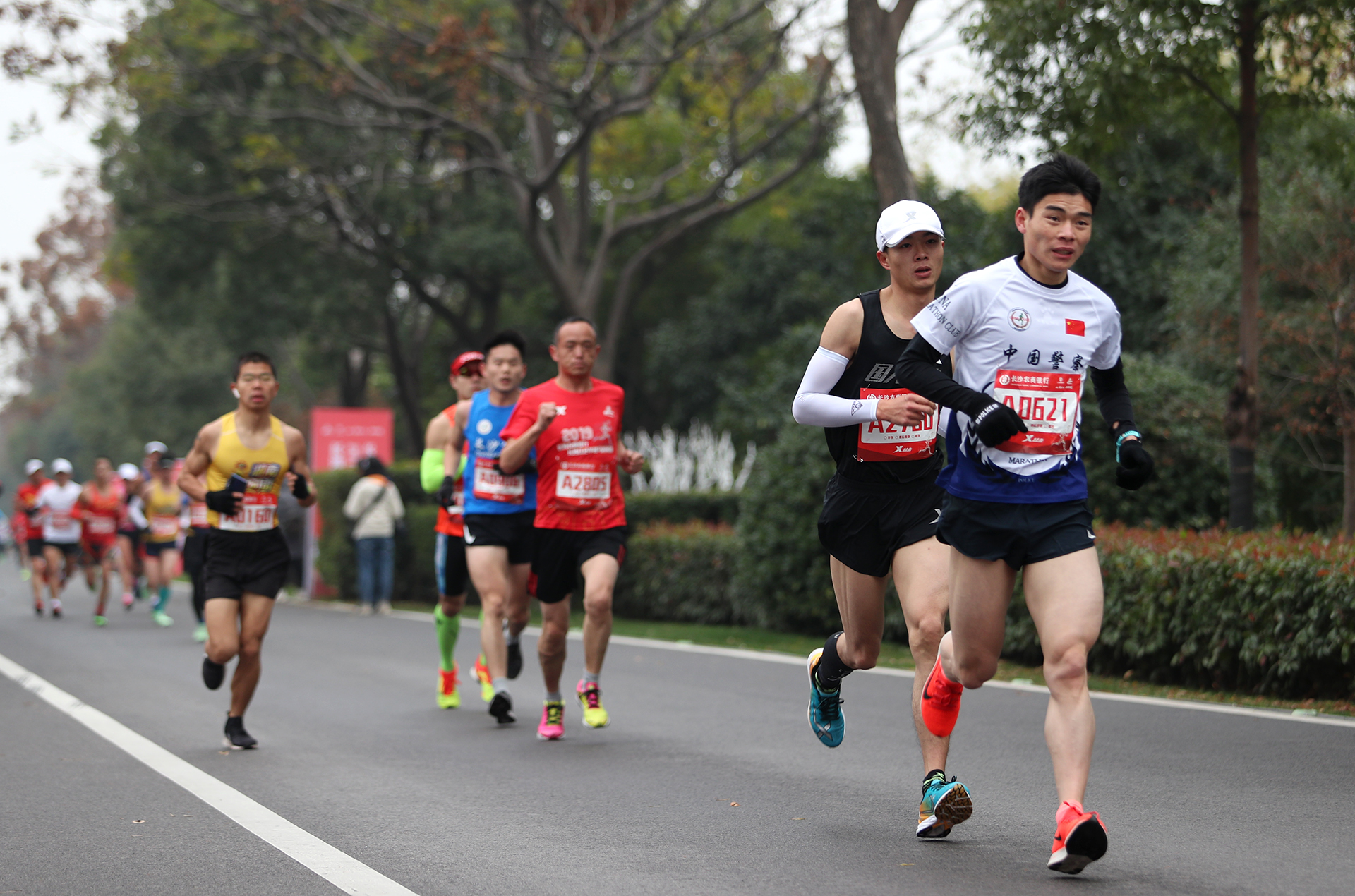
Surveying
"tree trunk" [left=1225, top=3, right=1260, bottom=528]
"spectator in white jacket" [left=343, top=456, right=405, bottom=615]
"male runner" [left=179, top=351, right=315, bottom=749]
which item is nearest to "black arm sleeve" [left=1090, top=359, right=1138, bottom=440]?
"male runner" [left=179, top=351, right=315, bottom=749]

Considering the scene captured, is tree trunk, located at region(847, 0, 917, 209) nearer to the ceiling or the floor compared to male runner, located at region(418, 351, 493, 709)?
nearer to the ceiling

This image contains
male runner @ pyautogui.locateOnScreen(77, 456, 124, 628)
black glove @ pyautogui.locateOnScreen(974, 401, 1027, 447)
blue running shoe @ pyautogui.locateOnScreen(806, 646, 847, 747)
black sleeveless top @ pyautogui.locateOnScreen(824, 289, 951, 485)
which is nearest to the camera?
black glove @ pyautogui.locateOnScreen(974, 401, 1027, 447)

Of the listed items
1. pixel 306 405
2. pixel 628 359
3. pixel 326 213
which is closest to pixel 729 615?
pixel 326 213

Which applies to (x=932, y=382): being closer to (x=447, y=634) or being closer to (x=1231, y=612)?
(x=1231, y=612)

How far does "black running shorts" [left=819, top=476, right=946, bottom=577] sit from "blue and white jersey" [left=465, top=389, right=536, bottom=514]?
11.1ft

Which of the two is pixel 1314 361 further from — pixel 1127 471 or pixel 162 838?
pixel 162 838

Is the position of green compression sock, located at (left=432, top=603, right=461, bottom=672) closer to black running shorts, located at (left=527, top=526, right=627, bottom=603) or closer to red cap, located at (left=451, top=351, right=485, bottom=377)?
red cap, located at (left=451, top=351, right=485, bottom=377)

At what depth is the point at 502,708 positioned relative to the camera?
28.7 feet

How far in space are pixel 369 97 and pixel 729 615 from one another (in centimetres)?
961

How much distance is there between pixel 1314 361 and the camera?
15.0 meters

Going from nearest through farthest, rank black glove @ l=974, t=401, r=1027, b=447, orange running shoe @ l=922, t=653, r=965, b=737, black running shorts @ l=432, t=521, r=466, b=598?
black glove @ l=974, t=401, r=1027, b=447, orange running shoe @ l=922, t=653, r=965, b=737, black running shorts @ l=432, t=521, r=466, b=598

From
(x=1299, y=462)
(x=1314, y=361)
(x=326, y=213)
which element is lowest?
(x=1299, y=462)

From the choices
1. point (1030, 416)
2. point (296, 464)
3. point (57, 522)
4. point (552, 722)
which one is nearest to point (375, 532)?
point (57, 522)

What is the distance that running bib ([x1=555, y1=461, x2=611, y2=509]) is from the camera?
803cm
